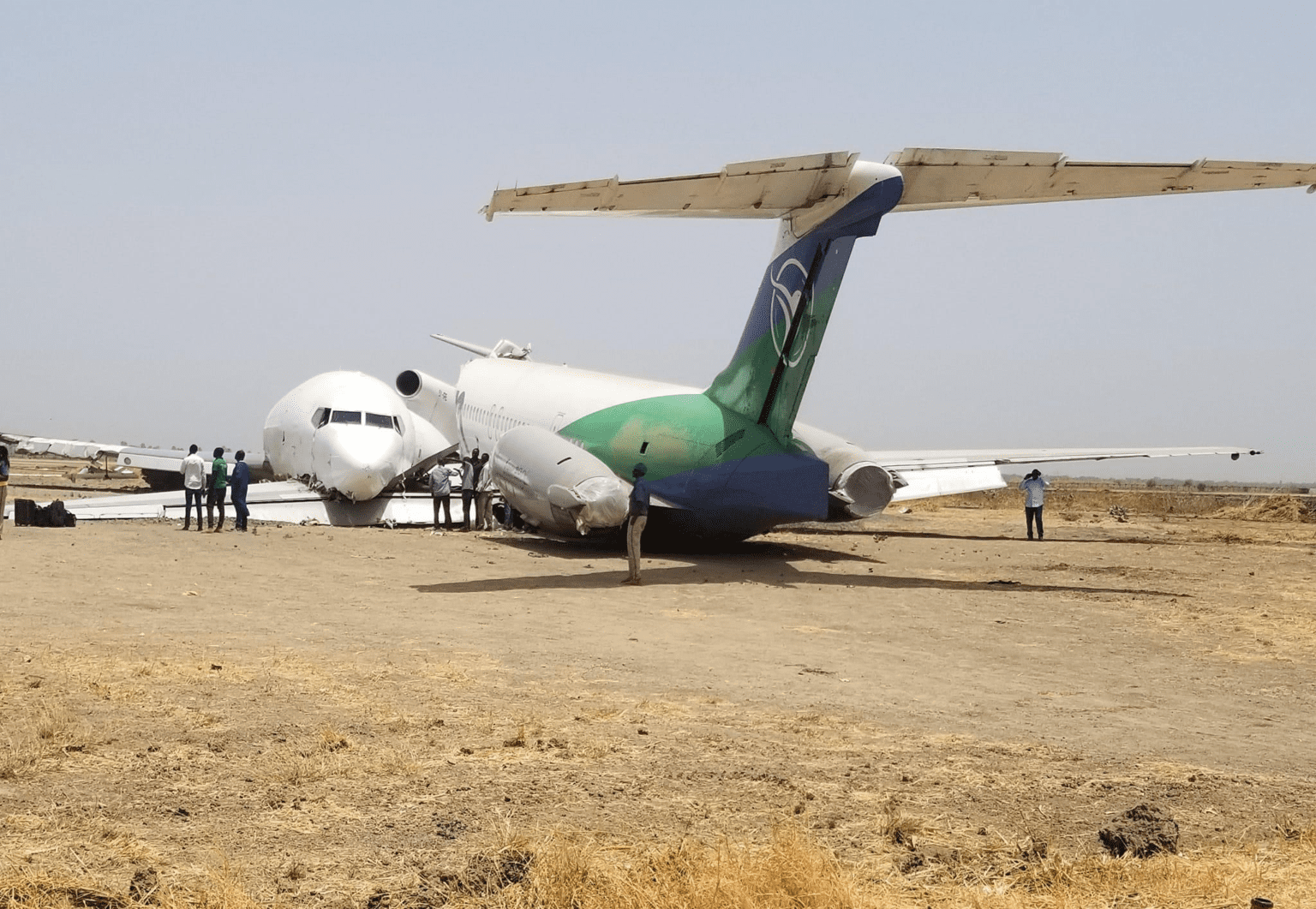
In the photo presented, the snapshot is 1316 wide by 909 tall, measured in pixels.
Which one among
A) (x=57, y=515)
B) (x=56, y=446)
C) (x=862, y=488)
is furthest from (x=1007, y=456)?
(x=56, y=446)

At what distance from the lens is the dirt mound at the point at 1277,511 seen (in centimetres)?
3758

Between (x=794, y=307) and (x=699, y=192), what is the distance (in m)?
2.37

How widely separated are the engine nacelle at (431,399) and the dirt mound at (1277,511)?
25.6 meters

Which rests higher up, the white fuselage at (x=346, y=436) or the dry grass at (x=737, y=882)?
the white fuselage at (x=346, y=436)

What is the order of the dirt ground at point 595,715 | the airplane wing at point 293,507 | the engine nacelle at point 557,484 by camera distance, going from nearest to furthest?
the dirt ground at point 595,715 → the engine nacelle at point 557,484 → the airplane wing at point 293,507

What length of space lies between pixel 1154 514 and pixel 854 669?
34715 mm

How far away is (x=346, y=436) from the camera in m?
22.9

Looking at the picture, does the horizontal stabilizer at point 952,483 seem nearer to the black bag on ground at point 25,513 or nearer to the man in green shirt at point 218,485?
the man in green shirt at point 218,485

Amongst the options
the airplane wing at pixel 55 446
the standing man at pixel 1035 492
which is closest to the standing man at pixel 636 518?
the standing man at pixel 1035 492

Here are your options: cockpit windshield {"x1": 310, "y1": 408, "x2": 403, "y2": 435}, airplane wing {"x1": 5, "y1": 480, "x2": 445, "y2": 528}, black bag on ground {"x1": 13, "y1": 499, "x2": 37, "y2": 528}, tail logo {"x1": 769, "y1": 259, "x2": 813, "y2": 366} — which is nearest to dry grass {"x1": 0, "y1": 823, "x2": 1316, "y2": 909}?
tail logo {"x1": 769, "y1": 259, "x2": 813, "y2": 366}

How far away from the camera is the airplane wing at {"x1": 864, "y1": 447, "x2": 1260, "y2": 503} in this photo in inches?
885

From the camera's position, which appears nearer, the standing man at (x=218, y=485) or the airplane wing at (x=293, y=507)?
Answer: the standing man at (x=218, y=485)

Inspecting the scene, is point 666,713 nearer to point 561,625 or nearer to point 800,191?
point 561,625

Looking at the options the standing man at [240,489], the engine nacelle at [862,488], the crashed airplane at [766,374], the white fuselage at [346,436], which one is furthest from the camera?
the white fuselage at [346,436]
